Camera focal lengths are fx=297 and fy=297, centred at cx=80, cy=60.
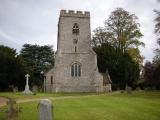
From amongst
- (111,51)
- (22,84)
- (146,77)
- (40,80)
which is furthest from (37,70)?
(146,77)

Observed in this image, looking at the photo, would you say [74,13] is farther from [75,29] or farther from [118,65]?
[118,65]

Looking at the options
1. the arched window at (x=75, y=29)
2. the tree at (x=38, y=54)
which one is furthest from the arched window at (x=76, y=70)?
the tree at (x=38, y=54)

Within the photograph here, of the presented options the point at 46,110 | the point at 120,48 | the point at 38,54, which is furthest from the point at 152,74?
the point at 46,110

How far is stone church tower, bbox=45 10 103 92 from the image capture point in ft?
148

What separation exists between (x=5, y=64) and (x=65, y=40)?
11.3 meters

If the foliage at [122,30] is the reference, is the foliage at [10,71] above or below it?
below

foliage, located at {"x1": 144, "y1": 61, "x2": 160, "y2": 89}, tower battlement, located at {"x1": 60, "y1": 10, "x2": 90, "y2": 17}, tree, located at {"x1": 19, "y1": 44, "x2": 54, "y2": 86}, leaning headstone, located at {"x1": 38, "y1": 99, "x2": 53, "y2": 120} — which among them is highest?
tower battlement, located at {"x1": 60, "y1": 10, "x2": 90, "y2": 17}

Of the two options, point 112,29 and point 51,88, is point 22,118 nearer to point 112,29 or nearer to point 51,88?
point 51,88

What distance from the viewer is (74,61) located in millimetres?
45844

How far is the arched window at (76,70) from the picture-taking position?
149 feet

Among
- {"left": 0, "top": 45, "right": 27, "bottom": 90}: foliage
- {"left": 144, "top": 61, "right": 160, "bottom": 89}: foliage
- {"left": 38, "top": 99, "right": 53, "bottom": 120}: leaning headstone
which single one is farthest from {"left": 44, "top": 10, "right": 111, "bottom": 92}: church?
{"left": 38, "top": 99, "right": 53, "bottom": 120}: leaning headstone

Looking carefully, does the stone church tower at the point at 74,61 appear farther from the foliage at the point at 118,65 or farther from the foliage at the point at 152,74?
the foliage at the point at 118,65

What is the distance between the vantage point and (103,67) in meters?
57.3

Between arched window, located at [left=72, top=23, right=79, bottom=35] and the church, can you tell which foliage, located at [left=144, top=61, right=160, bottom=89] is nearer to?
the church
